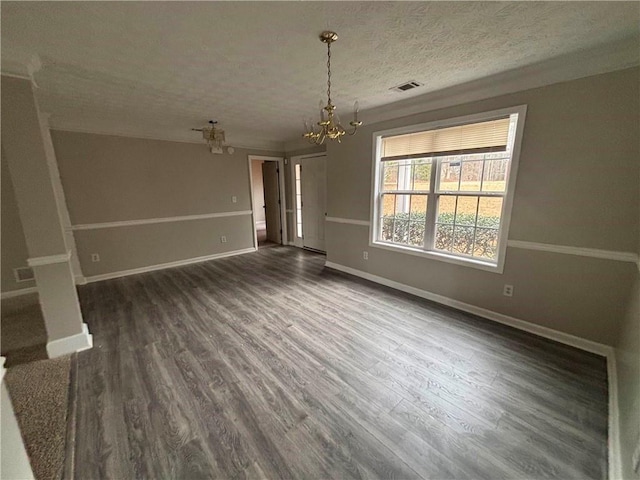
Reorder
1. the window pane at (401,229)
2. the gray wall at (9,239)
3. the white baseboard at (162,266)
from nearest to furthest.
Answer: the gray wall at (9,239), the window pane at (401,229), the white baseboard at (162,266)

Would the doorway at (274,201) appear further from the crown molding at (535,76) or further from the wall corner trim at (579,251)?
the wall corner trim at (579,251)

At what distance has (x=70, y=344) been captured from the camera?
228cm

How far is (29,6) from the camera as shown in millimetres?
1390

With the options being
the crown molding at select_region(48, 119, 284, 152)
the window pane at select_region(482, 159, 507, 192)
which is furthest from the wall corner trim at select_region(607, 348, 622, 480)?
the crown molding at select_region(48, 119, 284, 152)

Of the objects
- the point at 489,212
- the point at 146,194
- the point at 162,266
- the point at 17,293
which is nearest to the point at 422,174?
the point at 489,212

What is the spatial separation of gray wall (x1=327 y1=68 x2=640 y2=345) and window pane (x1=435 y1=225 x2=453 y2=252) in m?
0.37

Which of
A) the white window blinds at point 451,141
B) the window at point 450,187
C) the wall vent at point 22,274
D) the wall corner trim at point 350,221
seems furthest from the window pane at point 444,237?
the wall vent at point 22,274

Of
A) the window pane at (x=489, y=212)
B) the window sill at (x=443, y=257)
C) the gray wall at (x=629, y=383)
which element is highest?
the window pane at (x=489, y=212)

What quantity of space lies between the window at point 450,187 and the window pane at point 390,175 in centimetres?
1

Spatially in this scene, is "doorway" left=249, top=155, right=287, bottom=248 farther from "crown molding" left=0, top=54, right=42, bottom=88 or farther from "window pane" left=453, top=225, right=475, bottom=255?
"window pane" left=453, top=225, right=475, bottom=255

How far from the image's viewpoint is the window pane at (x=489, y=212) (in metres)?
2.61

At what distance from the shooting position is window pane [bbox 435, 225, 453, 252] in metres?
3.04

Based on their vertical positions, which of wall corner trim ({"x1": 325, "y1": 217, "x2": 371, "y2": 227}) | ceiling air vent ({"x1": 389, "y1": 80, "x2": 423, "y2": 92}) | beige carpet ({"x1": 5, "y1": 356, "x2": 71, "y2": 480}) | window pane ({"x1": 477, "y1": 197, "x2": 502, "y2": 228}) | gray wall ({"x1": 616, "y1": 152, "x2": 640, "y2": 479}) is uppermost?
ceiling air vent ({"x1": 389, "y1": 80, "x2": 423, "y2": 92})

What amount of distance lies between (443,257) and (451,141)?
1354mm
